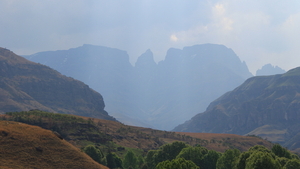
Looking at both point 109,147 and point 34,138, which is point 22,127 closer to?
point 34,138

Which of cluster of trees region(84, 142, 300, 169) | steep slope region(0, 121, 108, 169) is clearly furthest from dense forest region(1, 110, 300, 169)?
steep slope region(0, 121, 108, 169)

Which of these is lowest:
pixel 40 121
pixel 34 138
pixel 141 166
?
pixel 141 166

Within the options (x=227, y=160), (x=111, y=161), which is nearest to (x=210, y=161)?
(x=227, y=160)

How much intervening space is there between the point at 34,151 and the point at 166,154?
186 feet

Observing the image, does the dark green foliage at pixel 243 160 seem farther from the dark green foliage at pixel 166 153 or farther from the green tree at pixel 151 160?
the green tree at pixel 151 160

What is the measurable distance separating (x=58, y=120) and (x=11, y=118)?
2345 cm

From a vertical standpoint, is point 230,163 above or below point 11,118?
below

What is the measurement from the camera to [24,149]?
6238 cm

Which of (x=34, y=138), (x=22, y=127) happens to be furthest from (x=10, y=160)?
(x=22, y=127)

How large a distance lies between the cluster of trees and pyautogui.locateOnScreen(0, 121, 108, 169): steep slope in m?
18.6

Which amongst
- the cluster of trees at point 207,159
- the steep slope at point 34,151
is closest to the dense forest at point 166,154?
the cluster of trees at point 207,159

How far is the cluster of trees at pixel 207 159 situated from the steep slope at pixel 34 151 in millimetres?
18604

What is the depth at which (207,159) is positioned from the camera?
3922 inches

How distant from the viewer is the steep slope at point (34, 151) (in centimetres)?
5972
